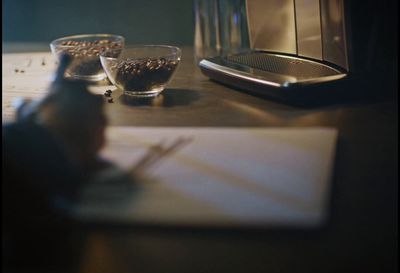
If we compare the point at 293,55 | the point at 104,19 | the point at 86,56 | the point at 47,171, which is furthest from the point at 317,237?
the point at 104,19

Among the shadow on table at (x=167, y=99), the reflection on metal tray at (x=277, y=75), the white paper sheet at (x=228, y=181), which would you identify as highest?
the reflection on metal tray at (x=277, y=75)

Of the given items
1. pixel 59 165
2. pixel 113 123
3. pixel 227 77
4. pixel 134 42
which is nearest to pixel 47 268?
pixel 59 165

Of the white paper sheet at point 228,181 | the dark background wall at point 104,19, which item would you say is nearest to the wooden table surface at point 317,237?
the white paper sheet at point 228,181

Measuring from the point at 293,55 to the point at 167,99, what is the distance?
23 cm

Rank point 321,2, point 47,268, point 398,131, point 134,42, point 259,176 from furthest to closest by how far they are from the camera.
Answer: point 134,42, point 321,2, point 398,131, point 259,176, point 47,268

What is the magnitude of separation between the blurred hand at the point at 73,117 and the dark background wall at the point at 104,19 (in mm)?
778

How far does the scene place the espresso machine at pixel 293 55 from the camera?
795 mm

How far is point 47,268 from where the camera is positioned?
419 mm

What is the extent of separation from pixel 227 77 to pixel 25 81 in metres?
0.38

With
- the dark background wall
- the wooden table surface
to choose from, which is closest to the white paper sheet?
the wooden table surface

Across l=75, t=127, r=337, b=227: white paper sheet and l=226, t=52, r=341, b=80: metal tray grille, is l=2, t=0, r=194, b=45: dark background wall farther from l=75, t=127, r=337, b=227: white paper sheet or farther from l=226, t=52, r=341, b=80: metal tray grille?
l=75, t=127, r=337, b=227: white paper sheet

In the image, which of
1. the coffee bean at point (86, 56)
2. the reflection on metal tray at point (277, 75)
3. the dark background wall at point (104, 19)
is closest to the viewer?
the reflection on metal tray at point (277, 75)

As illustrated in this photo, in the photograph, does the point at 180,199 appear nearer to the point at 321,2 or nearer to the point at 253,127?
the point at 253,127

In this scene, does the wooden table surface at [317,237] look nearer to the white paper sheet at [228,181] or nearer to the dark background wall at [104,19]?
the white paper sheet at [228,181]
